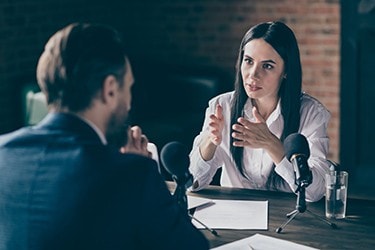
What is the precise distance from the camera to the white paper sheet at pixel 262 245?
2.29 metres

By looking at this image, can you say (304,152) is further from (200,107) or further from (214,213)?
(200,107)

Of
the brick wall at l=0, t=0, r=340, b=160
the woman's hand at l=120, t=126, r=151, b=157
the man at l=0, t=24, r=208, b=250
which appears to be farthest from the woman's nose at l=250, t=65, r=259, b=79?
the brick wall at l=0, t=0, r=340, b=160

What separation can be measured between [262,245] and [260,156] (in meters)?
0.79

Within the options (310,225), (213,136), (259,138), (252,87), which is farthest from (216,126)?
(310,225)

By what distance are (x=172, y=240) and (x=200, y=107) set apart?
11.0 feet

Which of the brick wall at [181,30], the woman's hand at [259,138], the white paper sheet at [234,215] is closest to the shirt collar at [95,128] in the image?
the white paper sheet at [234,215]

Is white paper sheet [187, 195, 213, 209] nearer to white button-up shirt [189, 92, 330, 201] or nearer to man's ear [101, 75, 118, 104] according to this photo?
white button-up shirt [189, 92, 330, 201]

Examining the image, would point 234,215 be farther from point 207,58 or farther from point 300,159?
point 207,58

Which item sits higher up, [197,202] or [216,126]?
[216,126]

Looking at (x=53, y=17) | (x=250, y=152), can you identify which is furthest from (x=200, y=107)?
(x=250, y=152)

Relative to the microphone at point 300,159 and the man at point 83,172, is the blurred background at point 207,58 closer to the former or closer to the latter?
the microphone at point 300,159

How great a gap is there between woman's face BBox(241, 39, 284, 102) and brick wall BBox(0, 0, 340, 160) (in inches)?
82.4

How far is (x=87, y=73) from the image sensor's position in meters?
1.77

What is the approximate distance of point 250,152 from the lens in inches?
122
